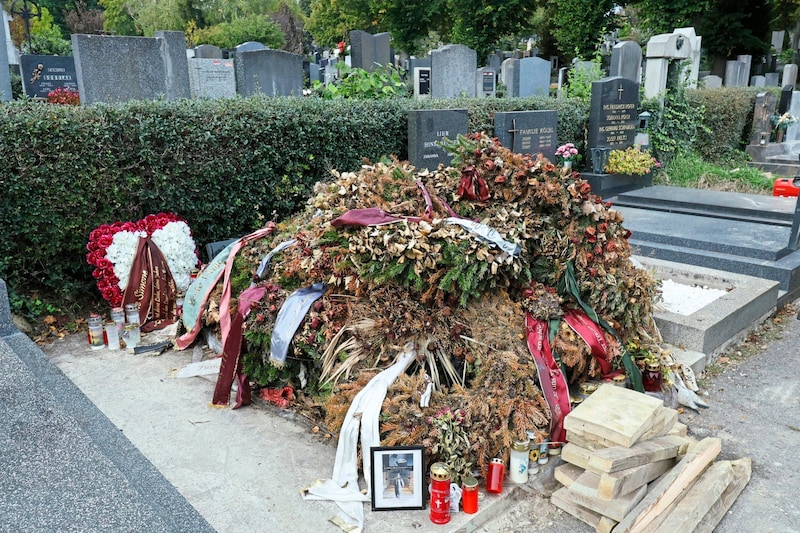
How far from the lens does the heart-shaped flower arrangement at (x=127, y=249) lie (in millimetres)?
5492

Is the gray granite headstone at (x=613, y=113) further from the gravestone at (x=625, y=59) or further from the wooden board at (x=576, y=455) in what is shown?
the wooden board at (x=576, y=455)

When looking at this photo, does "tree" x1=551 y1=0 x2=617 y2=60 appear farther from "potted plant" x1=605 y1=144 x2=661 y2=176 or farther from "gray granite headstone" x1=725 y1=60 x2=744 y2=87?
"potted plant" x1=605 y1=144 x2=661 y2=176

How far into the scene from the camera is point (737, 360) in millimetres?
4973

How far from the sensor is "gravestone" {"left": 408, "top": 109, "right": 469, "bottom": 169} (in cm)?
774

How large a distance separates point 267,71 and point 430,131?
3.23m

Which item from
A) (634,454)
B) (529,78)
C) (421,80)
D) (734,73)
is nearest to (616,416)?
(634,454)

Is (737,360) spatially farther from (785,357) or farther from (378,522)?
(378,522)

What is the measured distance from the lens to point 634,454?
3027 mm

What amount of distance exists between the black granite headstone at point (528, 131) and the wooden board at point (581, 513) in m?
6.57

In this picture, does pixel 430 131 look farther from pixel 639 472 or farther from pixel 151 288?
pixel 639 472

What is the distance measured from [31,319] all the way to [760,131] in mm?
14728

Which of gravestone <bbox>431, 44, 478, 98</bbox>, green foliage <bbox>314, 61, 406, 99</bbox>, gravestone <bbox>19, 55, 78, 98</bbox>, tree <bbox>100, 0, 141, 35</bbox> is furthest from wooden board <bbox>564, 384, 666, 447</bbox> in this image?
tree <bbox>100, 0, 141, 35</bbox>

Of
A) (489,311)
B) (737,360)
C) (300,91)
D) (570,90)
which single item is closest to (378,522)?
(489,311)

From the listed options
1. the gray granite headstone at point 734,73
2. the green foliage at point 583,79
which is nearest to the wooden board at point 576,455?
the green foliage at point 583,79
